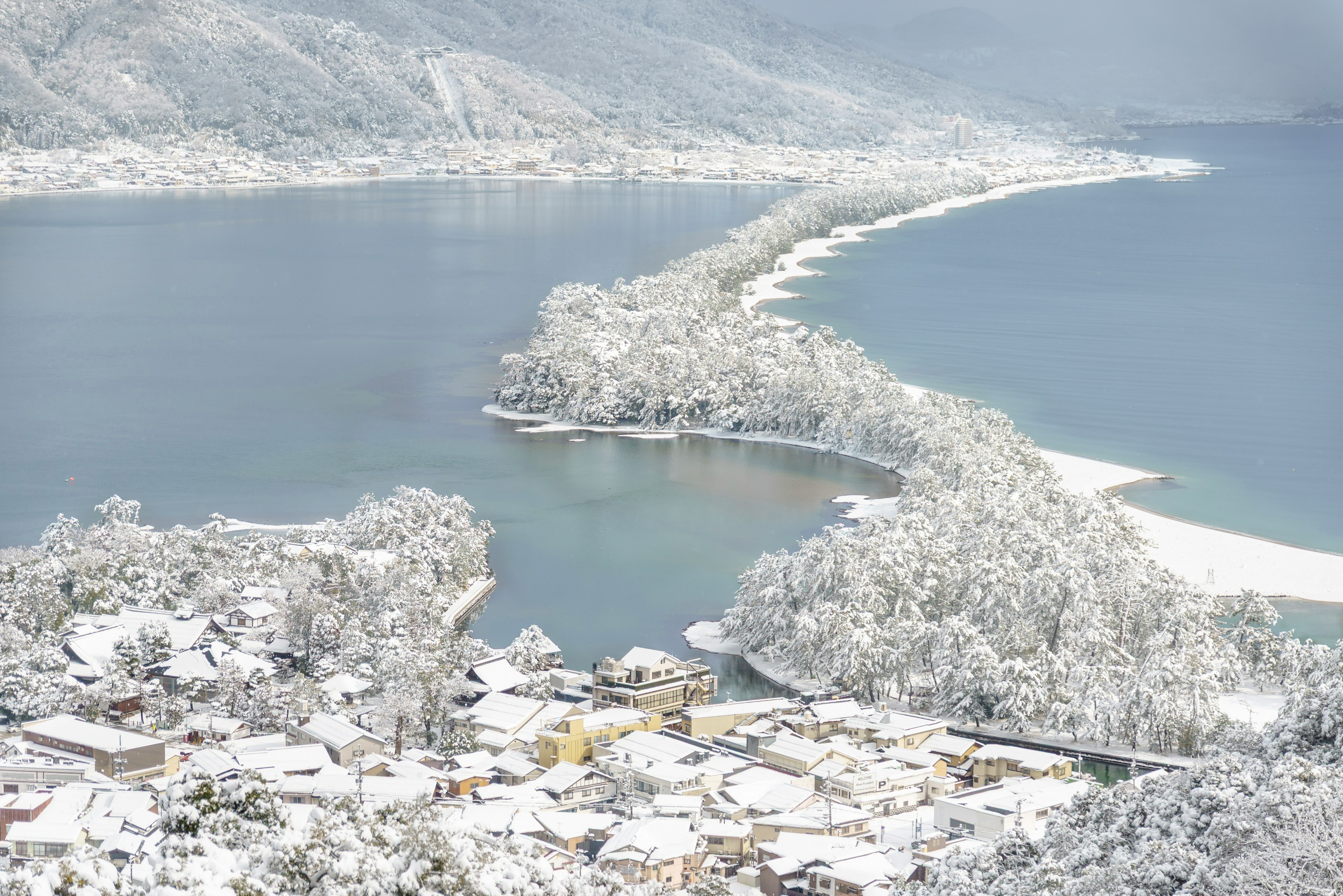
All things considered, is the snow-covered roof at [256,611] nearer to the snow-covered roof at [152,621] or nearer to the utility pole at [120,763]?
the snow-covered roof at [152,621]

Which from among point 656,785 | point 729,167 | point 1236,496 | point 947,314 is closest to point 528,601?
point 656,785

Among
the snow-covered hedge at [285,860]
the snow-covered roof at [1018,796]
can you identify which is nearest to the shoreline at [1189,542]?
the snow-covered roof at [1018,796]

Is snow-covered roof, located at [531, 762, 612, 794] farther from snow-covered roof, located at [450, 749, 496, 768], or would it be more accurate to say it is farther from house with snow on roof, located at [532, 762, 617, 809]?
snow-covered roof, located at [450, 749, 496, 768]

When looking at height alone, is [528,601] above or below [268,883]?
below

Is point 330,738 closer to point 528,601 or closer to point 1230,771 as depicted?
point 528,601

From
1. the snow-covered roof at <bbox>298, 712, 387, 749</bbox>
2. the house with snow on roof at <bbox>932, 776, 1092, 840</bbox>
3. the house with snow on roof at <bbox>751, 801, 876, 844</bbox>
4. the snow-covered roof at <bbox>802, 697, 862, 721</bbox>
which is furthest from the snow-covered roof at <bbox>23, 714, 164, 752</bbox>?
the house with snow on roof at <bbox>932, 776, 1092, 840</bbox>
